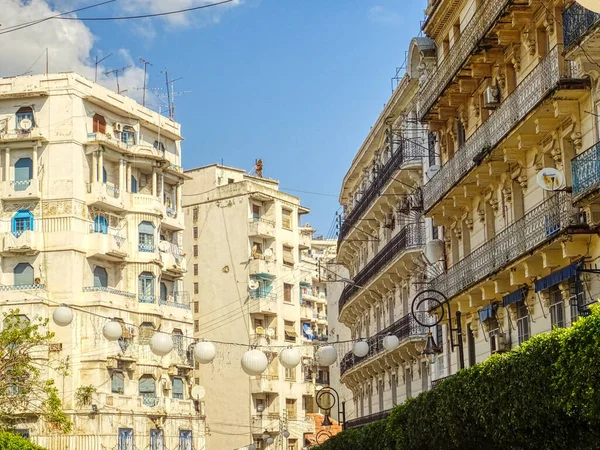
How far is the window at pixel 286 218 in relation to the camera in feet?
278

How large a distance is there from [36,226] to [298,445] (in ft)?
89.8

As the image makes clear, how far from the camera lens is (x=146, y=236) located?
66.6 metres

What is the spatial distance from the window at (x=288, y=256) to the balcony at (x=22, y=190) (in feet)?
81.2

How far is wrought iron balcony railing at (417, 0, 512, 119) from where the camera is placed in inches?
1067

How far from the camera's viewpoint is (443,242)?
3475 centimetres

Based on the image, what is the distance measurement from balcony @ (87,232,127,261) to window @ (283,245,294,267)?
21.1 m

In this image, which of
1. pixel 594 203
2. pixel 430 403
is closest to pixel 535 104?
pixel 594 203

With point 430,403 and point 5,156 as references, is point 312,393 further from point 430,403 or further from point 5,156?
point 430,403

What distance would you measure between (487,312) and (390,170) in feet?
56.1

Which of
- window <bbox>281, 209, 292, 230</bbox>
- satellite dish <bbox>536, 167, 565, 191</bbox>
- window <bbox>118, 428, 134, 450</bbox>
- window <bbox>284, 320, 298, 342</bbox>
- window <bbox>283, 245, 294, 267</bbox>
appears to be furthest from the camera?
window <bbox>281, 209, 292, 230</bbox>

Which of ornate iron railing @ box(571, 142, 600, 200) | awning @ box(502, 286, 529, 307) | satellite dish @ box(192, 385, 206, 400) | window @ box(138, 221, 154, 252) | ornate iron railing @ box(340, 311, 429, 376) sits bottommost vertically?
awning @ box(502, 286, 529, 307)

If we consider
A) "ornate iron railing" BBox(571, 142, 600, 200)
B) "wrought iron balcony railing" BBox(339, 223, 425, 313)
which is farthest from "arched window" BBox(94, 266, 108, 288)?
"ornate iron railing" BBox(571, 142, 600, 200)

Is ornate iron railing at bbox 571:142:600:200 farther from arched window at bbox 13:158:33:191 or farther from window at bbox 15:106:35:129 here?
window at bbox 15:106:35:129

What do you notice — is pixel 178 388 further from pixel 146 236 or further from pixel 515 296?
pixel 515 296
